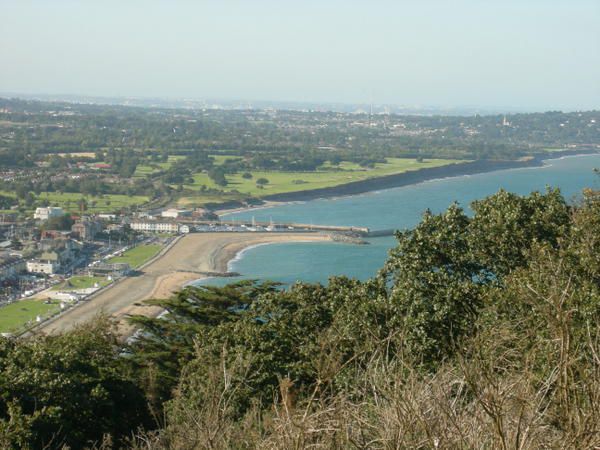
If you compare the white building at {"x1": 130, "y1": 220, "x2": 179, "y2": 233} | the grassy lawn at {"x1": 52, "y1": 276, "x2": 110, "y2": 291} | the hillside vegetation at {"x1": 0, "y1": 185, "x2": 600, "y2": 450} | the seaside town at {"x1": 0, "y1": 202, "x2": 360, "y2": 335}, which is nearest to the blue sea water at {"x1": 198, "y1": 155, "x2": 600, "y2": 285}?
the hillside vegetation at {"x1": 0, "y1": 185, "x2": 600, "y2": 450}

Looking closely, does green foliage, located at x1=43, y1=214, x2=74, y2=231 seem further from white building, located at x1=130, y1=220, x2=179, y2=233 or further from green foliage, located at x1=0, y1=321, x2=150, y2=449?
green foliage, located at x1=0, y1=321, x2=150, y2=449

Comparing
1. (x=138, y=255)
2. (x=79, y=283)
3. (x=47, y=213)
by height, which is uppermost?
(x=47, y=213)

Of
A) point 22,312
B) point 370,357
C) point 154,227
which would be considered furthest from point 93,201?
point 370,357

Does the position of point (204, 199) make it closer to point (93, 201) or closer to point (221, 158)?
point (93, 201)

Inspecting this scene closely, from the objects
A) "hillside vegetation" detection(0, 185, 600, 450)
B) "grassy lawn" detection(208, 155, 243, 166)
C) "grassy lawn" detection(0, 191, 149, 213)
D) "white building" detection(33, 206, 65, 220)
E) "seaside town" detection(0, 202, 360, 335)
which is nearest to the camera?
"hillside vegetation" detection(0, 185, 600, 450)

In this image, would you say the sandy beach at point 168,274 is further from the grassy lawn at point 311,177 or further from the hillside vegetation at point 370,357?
the grassy lawn at point 311,177
